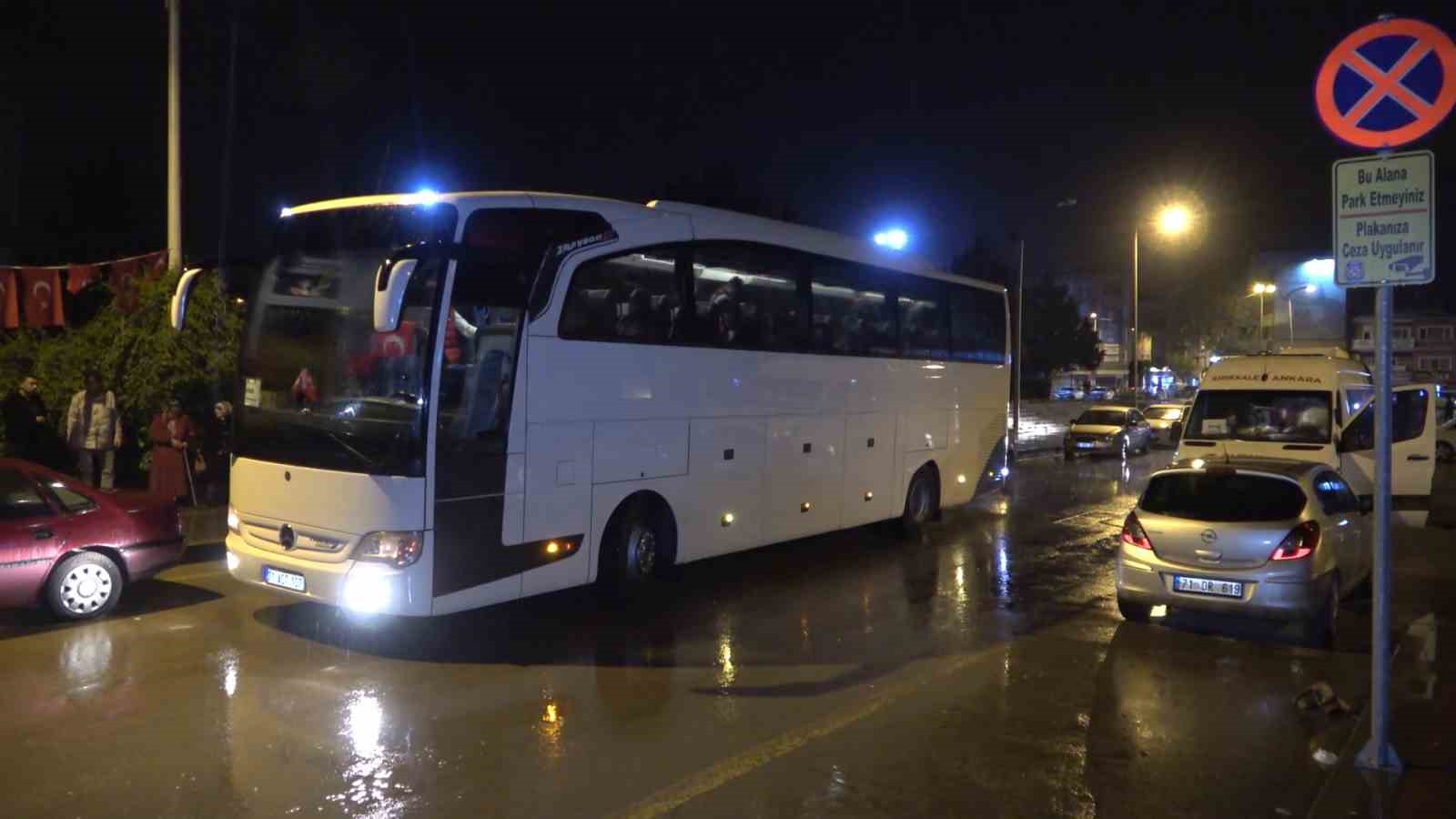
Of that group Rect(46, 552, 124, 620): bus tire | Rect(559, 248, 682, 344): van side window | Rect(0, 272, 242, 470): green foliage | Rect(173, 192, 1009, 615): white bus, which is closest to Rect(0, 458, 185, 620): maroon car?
Rect(46, 552, 124, 620): bus tire

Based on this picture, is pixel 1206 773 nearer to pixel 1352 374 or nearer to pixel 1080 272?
pixel 1352 374

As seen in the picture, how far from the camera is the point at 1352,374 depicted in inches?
578

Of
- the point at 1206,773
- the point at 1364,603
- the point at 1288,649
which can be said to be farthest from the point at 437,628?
the point at 1364,603

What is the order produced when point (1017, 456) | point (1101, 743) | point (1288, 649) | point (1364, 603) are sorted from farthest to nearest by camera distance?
point (1017, 456) → point (1364, 603) → point (1288, 649) → point (1101, 743)

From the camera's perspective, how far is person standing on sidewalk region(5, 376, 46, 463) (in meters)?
14.4

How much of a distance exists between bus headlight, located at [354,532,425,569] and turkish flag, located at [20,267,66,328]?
35.1ft

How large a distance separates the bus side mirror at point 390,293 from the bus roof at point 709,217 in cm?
140

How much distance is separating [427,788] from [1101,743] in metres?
4.07

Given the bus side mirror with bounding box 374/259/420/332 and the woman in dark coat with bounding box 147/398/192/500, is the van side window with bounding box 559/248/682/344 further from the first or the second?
the woman in dark coat with bounding box 147/398/192/500

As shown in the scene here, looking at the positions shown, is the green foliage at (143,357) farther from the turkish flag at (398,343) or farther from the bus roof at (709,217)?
the turkish flag at (398,343)

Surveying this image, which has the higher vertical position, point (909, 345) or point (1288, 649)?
point (909, 345)

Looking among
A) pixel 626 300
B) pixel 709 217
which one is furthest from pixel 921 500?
pixel 626 300

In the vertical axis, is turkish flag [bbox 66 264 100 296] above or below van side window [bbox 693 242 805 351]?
above

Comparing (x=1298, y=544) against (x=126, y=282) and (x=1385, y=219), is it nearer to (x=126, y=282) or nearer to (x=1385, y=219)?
(x=1385, y=219)
